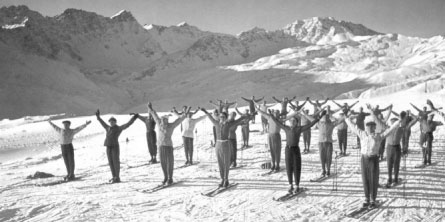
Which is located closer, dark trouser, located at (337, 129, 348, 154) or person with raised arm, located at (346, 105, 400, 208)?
person with raised arm, located at (346, 105, 400, 208)

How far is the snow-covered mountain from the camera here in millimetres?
79375

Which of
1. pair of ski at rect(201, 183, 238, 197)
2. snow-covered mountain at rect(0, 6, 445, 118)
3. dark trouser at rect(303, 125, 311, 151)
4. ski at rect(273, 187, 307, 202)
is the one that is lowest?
ski at rect(273, 187, 307, 202)

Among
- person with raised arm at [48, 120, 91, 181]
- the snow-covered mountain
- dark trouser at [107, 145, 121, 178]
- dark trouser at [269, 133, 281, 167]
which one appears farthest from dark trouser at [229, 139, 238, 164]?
the snow-covered mountain

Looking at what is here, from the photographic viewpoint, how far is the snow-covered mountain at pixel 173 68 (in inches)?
3125

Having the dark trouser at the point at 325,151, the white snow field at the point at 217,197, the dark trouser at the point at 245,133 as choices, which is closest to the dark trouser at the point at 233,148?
the white snow field at the point at 217,197

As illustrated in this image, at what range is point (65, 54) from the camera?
6058 inches

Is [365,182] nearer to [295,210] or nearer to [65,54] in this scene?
[295,210]

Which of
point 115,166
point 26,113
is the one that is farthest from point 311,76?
point 115,166

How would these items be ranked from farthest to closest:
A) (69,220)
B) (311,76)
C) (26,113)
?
(311,76)
(26,113)
(69,220)

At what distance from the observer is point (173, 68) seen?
144m

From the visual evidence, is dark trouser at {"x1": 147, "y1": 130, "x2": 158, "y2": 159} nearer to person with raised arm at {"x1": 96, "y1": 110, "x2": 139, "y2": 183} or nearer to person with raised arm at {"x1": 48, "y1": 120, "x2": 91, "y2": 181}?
person with raised arm at {"x1": 48, "y1": 120, "x2": 91, "y2": 181}

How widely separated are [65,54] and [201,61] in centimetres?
5663

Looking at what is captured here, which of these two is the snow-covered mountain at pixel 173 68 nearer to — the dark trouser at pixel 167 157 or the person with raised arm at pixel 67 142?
the dark trouser at pixel 167 157

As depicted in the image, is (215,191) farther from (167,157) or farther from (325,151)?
(325,151)
